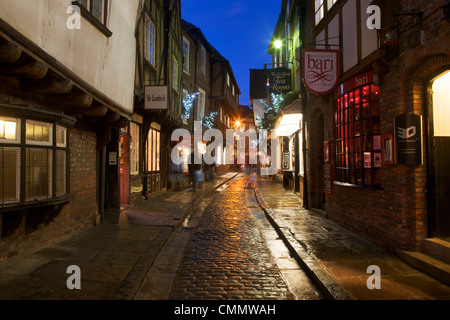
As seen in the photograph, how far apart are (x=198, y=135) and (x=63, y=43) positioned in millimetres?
17661

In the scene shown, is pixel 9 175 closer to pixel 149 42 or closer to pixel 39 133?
pixel 39 133

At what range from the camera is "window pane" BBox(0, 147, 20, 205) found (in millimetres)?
4504

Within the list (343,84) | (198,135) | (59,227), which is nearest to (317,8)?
(343,84)

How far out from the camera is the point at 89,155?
748 centimetres

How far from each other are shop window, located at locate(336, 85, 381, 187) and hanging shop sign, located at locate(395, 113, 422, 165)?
1.10 m

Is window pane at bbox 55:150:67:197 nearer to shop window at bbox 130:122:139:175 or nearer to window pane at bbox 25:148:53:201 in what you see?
window pane at bbox 25:148:53:201

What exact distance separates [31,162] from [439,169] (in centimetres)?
691

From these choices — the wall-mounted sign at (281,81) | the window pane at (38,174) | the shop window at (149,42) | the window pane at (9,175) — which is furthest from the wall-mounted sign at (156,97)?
the wall-mounted sign at (281,81)

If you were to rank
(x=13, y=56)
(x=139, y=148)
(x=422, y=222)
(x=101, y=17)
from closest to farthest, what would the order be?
1. (x=13, y=56)
2. (x=422, y=222)
3. (x=101, y=17)
4. (x=139, y=148)

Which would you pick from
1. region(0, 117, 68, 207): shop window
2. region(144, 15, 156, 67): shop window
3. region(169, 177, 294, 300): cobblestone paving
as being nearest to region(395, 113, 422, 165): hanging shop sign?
region(169, 177, 294, 300): cobblestone paving

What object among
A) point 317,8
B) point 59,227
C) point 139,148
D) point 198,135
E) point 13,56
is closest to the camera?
point 13,56

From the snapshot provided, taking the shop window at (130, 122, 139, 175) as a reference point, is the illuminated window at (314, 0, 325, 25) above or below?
above

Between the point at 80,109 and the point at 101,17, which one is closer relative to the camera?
the point at 80,109

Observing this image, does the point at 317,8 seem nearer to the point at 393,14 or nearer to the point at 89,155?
the point at 393,14
